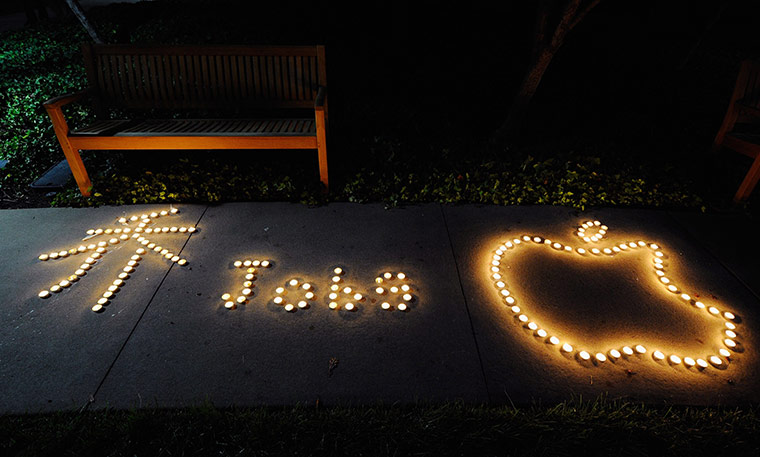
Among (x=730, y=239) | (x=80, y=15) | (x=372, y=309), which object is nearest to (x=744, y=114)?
(x=730, y=239)

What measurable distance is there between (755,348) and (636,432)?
123 centimetres

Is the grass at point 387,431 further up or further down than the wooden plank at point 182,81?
further down

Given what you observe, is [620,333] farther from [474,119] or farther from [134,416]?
[474,119]

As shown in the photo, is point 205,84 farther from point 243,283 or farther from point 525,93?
point 525,93

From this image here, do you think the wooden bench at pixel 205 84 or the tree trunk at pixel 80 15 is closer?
the wooden bench at pixel 205 84

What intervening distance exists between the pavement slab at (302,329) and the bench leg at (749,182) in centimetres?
313

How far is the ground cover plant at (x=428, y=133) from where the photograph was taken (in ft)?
14.0

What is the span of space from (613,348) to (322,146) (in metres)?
2.95

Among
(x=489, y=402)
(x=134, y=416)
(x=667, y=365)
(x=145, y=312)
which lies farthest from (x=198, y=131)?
(x=667, y=365)

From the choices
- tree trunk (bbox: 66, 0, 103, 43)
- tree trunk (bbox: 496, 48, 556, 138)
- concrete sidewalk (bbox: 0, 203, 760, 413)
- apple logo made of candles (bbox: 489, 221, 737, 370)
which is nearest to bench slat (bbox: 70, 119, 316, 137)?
concrete sidewalk (bbox: 0, 203, 760, 413)

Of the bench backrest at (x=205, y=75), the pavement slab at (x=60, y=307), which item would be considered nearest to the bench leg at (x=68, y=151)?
the pavement slab at (x=60, y=307)

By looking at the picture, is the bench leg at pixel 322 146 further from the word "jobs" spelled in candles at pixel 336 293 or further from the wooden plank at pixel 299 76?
the word "jobs" spelled in candles at pixel 336 293

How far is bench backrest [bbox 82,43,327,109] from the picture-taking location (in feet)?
14.4

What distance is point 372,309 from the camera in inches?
113
